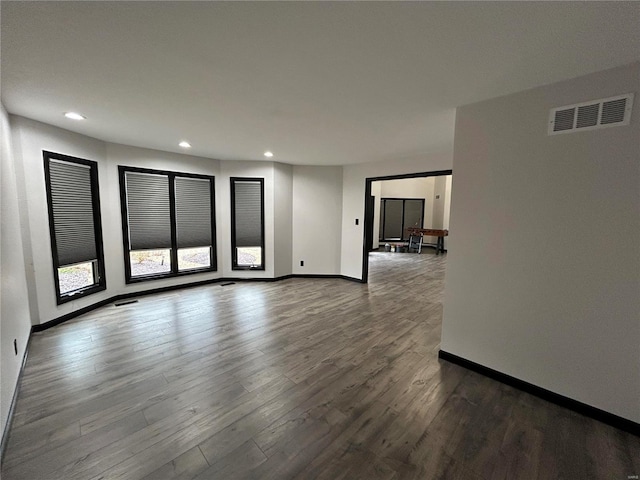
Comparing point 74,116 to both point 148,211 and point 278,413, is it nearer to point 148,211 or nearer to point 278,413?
point 148,211

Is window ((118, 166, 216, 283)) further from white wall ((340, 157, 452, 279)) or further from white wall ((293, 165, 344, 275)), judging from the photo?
white wall ((340, 157, 452, 279))

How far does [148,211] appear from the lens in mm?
4410

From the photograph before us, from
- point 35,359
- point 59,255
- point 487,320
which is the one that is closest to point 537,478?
point 487,320

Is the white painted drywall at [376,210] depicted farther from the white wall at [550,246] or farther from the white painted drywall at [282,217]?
the white wall at [550,246]

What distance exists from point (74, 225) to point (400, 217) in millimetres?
10157

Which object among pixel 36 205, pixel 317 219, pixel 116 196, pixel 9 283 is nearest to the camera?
pixel 9 283

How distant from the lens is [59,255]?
3250 millimetres

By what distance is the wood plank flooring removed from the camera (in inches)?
58.4

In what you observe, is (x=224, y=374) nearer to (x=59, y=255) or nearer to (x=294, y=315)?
(x=294, y=315)

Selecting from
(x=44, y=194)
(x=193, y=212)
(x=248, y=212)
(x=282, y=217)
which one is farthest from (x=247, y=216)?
(x=44, y=194)

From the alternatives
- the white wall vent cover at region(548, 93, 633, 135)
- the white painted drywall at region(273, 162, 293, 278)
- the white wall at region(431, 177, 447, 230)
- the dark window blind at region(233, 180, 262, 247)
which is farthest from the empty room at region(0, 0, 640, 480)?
the white wall at region(431, 177, 447, 230)

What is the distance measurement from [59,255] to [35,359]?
4.40 ft

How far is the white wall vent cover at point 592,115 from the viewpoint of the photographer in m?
1.69

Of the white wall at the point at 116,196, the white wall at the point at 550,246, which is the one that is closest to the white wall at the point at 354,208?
the white wall at the point at 550,246
